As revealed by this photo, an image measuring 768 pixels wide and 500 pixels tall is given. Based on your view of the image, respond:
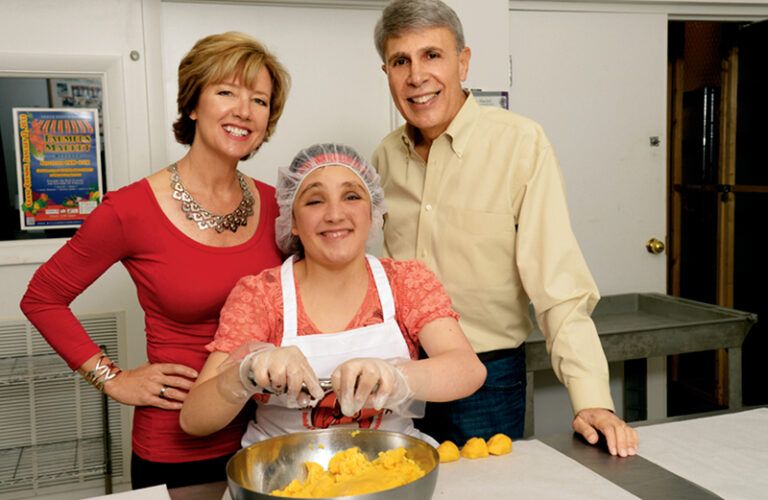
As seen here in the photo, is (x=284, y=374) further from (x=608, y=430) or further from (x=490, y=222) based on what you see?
(x=490, y=222)

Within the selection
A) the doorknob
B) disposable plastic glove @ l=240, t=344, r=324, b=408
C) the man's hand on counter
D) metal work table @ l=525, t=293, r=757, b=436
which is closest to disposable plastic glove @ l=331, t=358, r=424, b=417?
disposable plastic glove @ l=240, t=344, r=324, b=408

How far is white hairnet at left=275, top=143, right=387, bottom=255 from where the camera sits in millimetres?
1617

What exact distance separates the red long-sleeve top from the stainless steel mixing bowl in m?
0.53

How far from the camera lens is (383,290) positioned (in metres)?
1.64

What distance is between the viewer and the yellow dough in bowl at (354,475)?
1.12m

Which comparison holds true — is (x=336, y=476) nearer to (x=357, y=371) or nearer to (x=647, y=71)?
(x=357, y=371)

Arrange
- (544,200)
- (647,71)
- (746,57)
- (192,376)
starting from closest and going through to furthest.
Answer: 1. (192,376)
2. (544,200)
3. (647,71)
4. (746,57)

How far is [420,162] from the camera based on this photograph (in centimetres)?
197

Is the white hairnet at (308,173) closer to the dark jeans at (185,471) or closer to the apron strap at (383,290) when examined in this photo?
the apron strap at (383,290)

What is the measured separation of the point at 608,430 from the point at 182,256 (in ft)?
3.30

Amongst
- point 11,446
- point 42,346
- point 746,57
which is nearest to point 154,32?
point 42,346

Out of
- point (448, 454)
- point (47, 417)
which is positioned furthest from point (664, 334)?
point (47, 417)

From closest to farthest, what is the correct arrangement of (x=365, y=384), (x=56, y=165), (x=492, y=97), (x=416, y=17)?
1. (x=365, y=384)
2. (x=416, y=17)
3. (x=56, y=165)
4. (x=492, y=97)

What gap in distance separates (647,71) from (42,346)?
2856mm
